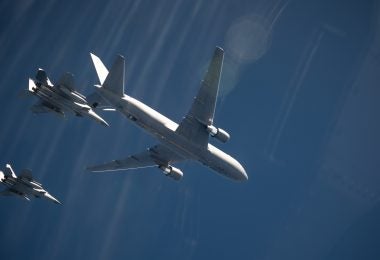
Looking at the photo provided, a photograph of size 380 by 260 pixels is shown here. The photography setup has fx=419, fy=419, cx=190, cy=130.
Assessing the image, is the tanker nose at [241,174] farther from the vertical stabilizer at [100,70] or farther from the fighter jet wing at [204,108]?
the vertical stabilizer at [100,70]

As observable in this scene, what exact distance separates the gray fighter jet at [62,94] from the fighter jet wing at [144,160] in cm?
753

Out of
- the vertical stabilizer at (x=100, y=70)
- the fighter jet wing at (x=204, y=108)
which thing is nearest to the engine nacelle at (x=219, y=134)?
the fighter jet wing at (x=204, y=108)

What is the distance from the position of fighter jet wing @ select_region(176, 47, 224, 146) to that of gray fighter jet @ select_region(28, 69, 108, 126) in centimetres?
1776

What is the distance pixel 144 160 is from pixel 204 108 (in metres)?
18.4

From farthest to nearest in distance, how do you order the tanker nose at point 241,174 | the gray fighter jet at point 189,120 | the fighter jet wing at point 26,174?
the fighter jet wing at point 26,174 < the tanker nose at point 241,174 < the gray fighter jet at point 189,120

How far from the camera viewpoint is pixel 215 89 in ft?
160

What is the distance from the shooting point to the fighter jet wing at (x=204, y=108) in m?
47.1

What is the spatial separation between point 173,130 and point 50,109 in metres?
23.3

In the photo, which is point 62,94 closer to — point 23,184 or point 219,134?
point 23,184

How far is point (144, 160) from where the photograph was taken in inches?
2579

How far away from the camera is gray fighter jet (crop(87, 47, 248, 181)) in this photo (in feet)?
163

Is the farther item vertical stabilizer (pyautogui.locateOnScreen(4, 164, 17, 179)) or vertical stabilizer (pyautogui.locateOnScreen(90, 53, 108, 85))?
vertical stabilizer (pyautogui.locateOnScreen(4, 164, 17, 179))

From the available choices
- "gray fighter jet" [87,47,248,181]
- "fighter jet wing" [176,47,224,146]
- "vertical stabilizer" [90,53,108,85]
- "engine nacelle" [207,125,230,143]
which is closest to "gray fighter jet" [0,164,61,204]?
"gray fighter jet" [87,47,248,181]

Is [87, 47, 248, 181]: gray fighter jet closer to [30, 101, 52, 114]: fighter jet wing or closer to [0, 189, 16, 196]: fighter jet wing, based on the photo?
[30, 101, 52, 114]: fighter jet wing
